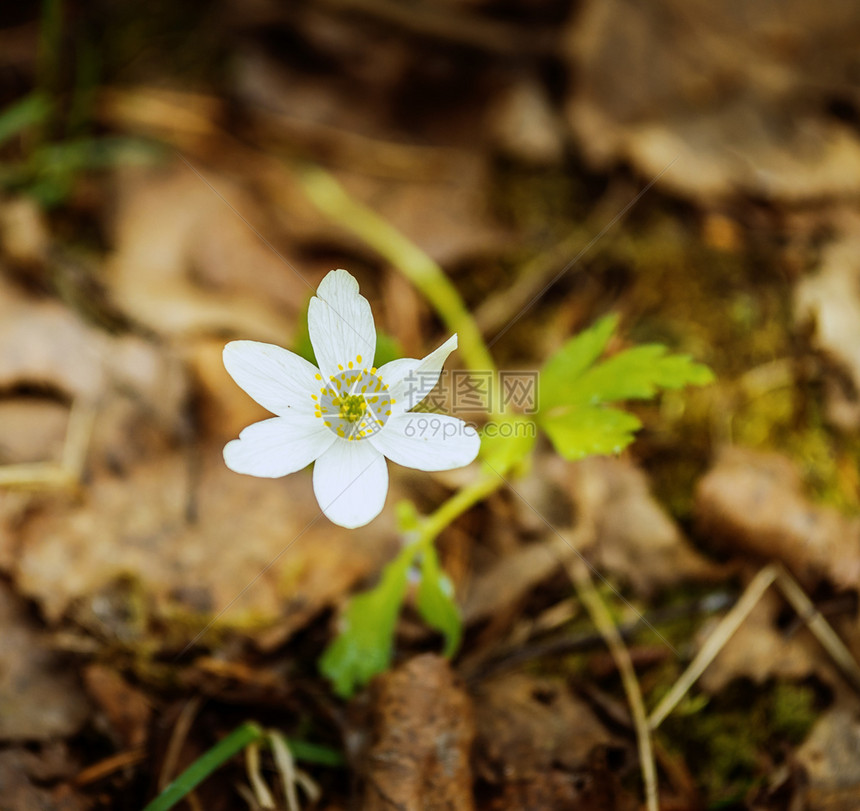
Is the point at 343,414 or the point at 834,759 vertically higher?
the point at 343,414

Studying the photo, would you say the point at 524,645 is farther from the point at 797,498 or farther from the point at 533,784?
the point at 797,498

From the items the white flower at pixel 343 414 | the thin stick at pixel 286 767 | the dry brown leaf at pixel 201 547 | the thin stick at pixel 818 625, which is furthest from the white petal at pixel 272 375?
the thin stick at pixel 818 625

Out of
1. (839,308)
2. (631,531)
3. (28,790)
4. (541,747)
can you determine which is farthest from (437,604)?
(839,308)

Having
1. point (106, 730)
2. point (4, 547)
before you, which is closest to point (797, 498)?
point (106, 730)

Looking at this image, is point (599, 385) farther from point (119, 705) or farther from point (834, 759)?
point (119, 705)

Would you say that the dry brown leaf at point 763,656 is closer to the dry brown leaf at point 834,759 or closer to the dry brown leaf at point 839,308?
the dry brown leaf at point 834,759
